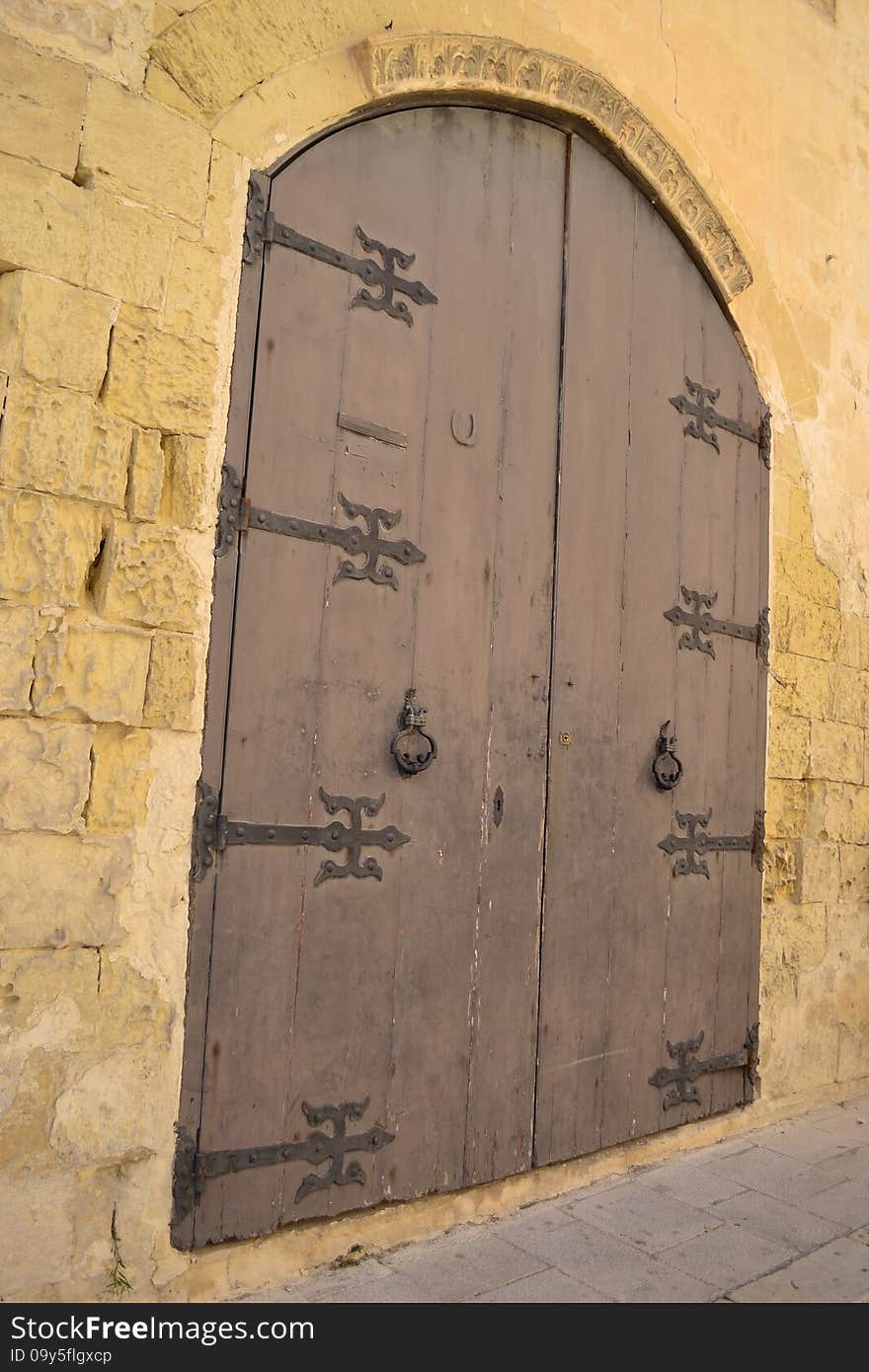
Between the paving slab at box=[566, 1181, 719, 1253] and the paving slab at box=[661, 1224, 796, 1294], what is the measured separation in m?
0.04

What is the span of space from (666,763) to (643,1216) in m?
1.21

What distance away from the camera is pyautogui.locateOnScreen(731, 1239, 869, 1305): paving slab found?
2.24 meters

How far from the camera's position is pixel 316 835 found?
7.74ft

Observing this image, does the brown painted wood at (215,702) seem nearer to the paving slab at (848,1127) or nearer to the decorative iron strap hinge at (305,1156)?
the decorative iron strap hinge at (305,1156)

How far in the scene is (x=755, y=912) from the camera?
3457mm

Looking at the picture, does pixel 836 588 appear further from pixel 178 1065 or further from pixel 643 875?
pixel 178 1065

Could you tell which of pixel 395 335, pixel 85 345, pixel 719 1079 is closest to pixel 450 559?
pixel 395 335

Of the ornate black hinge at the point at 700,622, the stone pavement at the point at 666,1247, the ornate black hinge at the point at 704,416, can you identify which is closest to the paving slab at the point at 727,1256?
the stone pavement at the point at 666,1247

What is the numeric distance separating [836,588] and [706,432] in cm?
87

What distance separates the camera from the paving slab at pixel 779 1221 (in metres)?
2.55

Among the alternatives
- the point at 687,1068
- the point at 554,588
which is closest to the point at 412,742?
the point at 554,588

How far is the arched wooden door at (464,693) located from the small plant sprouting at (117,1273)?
0.44ft

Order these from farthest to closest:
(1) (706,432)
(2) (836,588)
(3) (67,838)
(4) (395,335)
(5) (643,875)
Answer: (2) (836,588)
(1) (706,432)
(5) (643,875)
(4) (395,335)
(3) (67,838)

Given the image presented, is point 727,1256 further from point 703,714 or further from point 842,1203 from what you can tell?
point 703,714
